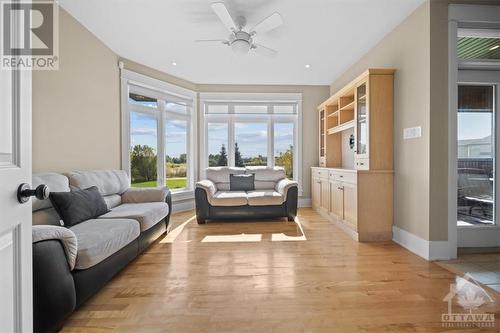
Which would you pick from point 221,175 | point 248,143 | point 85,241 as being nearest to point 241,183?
point 221,175

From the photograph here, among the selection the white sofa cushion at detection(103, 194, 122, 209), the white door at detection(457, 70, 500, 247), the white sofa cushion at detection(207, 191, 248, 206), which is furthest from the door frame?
the white sofa cushion at detection(103, 194, 122, 209)

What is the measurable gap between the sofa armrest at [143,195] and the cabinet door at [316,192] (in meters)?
2.89

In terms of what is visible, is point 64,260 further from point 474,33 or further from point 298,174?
point 298,174

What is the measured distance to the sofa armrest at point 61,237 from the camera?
151 centimetres

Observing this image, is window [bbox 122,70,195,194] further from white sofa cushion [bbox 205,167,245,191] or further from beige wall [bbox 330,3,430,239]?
beige wall [bbox 330,3,430,239]

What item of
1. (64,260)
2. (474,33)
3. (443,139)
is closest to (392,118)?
(443,139)

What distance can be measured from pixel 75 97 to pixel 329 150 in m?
4.23

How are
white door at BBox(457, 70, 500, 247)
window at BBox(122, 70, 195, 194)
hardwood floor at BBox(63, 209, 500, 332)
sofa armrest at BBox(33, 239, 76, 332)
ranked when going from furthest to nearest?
1. window at BBox(122, 70, 195, 194)
2. white door at BBox(457, 70, 500, 247)
3. hardwood floor at BBox(63, 209, 500, 332)
4. sofa armrest at BBox(33, 239, 76, 332)

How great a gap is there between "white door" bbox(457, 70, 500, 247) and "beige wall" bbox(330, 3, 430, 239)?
1.69 feet

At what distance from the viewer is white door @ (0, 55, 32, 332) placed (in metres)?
0.79

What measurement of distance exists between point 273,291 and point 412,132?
2388mm

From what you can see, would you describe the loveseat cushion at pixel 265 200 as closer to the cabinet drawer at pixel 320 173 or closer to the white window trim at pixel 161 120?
the cabinet drawer at pixel 320 173

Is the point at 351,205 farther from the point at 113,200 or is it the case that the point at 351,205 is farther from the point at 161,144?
the point at 161,144
